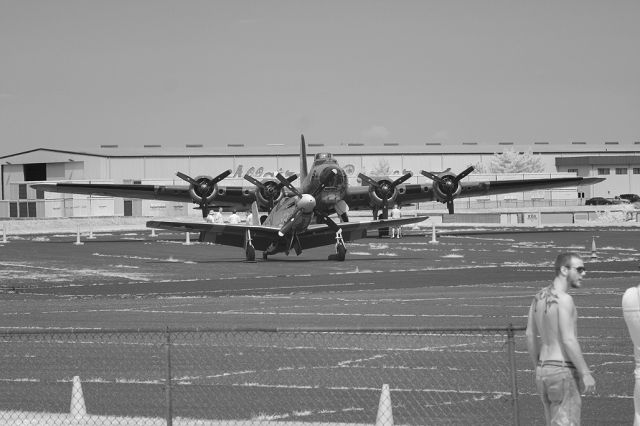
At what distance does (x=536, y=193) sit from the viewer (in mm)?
120250

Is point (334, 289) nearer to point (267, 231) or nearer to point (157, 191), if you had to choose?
point (267, 231)

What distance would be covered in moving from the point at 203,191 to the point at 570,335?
63.0 m

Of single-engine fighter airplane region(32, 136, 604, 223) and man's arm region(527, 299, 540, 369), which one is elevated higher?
single-engine fighter airplane region(32, 136, 604, 223)

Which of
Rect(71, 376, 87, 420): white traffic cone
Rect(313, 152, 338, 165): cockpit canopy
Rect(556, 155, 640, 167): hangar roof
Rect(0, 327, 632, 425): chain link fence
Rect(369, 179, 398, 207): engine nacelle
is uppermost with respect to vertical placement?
Rect(556, 155, 640, 167): hangar roof

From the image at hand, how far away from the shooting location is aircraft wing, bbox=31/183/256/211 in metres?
74.1

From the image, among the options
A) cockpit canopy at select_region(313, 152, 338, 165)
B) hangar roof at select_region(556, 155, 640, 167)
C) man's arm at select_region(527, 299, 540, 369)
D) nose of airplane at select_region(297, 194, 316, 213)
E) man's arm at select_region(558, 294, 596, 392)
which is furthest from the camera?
hangar roof at select_region(556, 155, 640, 167)

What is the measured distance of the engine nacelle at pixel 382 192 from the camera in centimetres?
7169

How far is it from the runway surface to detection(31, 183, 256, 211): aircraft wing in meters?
13.9

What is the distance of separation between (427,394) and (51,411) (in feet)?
14.9

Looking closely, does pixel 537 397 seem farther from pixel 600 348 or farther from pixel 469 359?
pixel 600 348

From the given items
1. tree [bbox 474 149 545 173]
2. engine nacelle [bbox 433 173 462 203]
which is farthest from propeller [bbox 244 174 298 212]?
tree [bbox 474 149 545 173]

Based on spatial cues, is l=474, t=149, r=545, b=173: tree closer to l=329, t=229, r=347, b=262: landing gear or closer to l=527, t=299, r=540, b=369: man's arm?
l=329, t=229, r=347, b=262: landing gear

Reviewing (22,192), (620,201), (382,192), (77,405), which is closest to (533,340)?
(77,405)

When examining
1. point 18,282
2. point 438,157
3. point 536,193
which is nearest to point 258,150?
point 438,157
